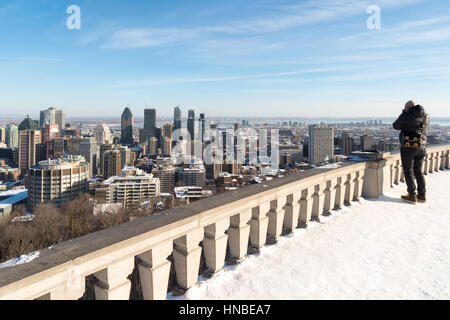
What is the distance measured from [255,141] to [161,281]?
104592 millimetres

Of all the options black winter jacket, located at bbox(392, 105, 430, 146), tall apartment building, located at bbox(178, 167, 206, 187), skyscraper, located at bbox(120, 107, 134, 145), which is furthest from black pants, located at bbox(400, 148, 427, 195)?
skyscraper, located at bbox(120, 107, 134, 145)

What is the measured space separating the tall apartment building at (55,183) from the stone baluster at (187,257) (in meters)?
51.5

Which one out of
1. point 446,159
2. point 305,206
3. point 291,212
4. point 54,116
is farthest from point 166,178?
point 54,116

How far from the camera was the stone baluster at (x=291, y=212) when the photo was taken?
14.6ft

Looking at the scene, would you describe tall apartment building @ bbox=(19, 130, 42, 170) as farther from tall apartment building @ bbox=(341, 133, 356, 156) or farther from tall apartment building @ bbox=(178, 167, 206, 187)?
tall apartment building @ bbox=(341, 133, 356, 156)

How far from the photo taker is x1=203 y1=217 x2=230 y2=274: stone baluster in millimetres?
3156

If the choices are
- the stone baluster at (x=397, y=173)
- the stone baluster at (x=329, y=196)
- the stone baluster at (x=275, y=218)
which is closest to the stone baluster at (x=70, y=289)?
the stone baluster at (x=275, y=218)

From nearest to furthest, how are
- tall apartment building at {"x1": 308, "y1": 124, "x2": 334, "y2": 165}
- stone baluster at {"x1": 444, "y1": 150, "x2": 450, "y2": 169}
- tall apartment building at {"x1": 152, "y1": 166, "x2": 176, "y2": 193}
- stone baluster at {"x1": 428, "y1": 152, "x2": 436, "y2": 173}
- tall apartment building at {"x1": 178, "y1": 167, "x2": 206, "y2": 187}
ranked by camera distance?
stone baluster at {"x1": 428, "y1": 152, "x2": 436, "y2": 173}
stone baluster at {"x1": 444, "y1": 150, "x2": 450, "y2": 169}
tall apartment building at {"x1": 152, "y1": 166, "x2": 176, "y2": 193}
tall apartment building at {"x1": 178, "y1": 167, "x2": 206, "y2": 187}
tall apartment building at {"x1": 308, "y1": 124, "x2": 334, "y2": 165}

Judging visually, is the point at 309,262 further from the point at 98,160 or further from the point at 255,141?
the point at 255,141

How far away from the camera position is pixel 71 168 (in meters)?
49.8

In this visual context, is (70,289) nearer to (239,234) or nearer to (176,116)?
(239,234)

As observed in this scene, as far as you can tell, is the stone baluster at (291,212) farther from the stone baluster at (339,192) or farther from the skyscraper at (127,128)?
the skyscraper at (127,128)

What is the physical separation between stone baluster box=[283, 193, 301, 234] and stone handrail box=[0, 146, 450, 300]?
0.02 m
